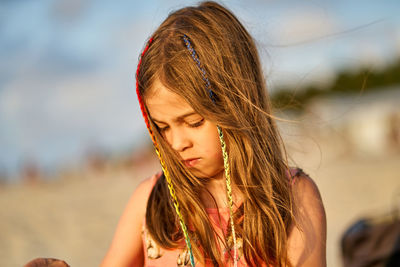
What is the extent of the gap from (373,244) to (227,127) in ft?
7.02

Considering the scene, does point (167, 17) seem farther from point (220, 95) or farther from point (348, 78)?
point (348, 78)

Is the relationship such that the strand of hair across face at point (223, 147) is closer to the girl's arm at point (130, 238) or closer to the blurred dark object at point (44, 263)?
the girl's arm at point (130, 238)

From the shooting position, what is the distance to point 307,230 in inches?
74.4

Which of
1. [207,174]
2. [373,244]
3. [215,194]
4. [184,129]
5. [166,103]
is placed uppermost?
[166,103]

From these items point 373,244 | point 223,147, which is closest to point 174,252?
point 223,147

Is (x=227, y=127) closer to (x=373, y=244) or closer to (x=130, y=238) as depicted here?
(x=130, y=238)

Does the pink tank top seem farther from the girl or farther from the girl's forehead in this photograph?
the girl's forehead

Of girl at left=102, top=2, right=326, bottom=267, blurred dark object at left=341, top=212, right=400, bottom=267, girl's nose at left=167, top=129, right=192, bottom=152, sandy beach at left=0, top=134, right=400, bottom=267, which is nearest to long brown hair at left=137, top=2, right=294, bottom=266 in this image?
girl at left=102, top=2, right=326, bottom=267

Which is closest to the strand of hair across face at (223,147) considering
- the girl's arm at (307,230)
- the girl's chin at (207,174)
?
the girl's chin at (207,174)

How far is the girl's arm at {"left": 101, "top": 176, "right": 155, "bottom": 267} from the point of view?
2029mm

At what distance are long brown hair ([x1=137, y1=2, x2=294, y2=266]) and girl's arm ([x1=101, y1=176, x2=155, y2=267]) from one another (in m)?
0.10

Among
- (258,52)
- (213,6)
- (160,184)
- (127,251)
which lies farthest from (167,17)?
(127,251)

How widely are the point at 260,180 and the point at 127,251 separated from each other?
767mm

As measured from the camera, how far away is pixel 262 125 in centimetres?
197
